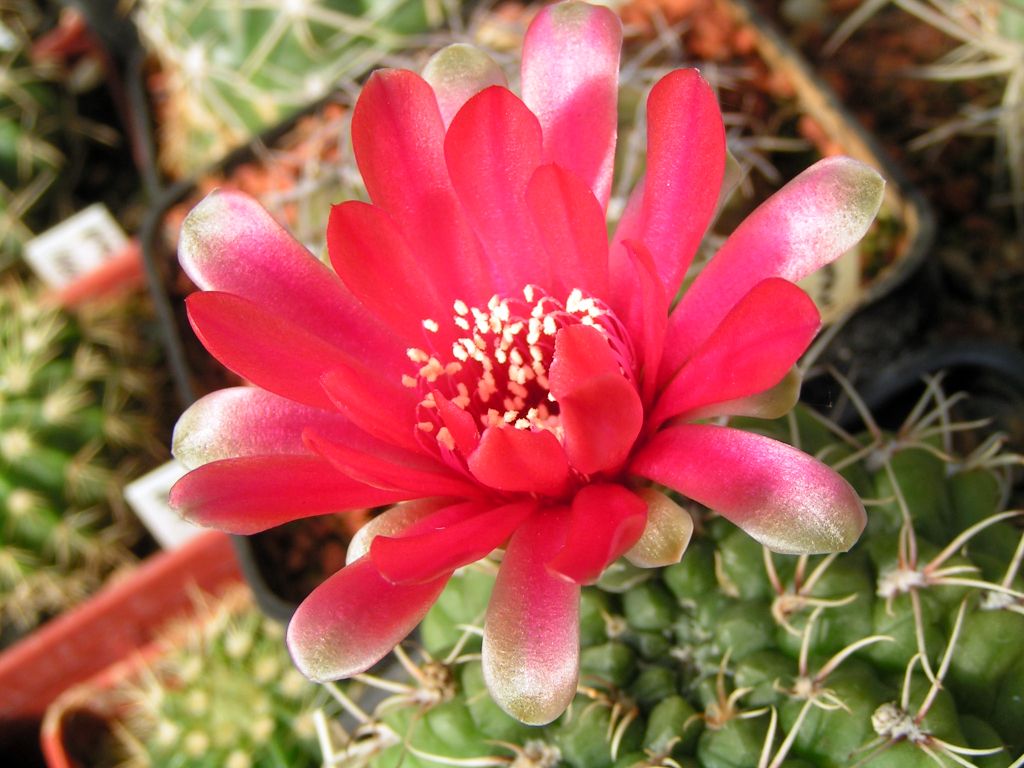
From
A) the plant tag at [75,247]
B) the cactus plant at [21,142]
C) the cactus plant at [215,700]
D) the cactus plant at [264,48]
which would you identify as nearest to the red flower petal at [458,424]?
the cactus plant at [215,700]

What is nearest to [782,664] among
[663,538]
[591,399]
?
[663,538]

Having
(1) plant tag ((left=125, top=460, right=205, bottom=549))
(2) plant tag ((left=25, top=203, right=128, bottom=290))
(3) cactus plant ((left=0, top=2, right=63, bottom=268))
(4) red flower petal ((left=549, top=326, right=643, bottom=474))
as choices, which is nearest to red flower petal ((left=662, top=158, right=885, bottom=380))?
(4) red flower petal ((left=549, top=326, right=643, bottom=474))

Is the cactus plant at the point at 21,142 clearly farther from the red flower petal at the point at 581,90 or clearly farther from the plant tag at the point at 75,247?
the red flower petal at the point at 581,90

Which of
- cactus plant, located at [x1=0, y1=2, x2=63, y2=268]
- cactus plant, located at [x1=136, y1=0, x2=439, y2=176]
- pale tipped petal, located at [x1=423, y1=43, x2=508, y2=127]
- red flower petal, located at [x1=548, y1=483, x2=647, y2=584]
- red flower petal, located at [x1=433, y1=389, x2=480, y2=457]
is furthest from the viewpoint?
cactus plant, located at [x1=0, y1=2, x2=63, y2=268]

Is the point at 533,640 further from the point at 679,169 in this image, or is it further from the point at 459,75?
the point at 459,75

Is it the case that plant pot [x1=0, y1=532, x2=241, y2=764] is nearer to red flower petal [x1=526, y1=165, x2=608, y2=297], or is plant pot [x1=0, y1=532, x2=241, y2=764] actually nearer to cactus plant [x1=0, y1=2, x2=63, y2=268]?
cactus plant [x1=0, y1=2, x2=63, y2=268]
